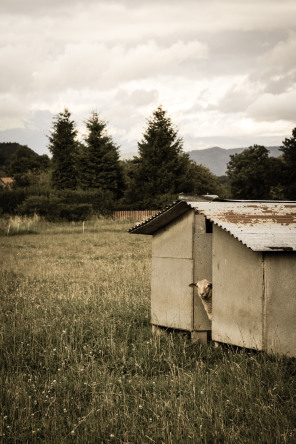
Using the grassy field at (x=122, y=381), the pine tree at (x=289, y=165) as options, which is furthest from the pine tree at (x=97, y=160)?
the grassy field at (x=122, y=381)

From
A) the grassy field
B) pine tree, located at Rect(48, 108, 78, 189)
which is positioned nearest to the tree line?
pine tree, located at Rect(48, 108, 78, 189)

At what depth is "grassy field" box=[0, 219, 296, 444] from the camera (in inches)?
135

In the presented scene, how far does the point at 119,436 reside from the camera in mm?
3428

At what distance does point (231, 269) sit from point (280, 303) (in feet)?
2.07

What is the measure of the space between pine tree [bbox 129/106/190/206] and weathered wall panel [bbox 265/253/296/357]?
1360 inches

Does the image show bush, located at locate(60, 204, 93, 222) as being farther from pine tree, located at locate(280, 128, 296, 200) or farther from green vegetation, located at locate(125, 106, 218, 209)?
pine tree, located at locate(280, 128, 296, 200)

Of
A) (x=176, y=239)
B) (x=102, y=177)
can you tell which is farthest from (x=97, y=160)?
(x=176, y=239)

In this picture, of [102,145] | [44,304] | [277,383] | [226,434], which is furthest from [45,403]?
[102,145]

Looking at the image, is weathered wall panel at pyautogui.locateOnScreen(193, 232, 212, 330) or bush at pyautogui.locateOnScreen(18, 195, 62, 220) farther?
bush at pyautogui.locateOnScreen(18, 195, 62, 220)

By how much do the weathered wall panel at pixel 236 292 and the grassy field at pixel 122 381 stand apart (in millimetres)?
219

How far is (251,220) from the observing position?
15.9 ft

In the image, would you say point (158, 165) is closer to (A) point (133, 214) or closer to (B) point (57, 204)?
(A) point (133, 214)

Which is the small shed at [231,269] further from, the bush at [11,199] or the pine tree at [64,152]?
the pine tree at [64,152]

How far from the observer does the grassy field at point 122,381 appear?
3441 mm
